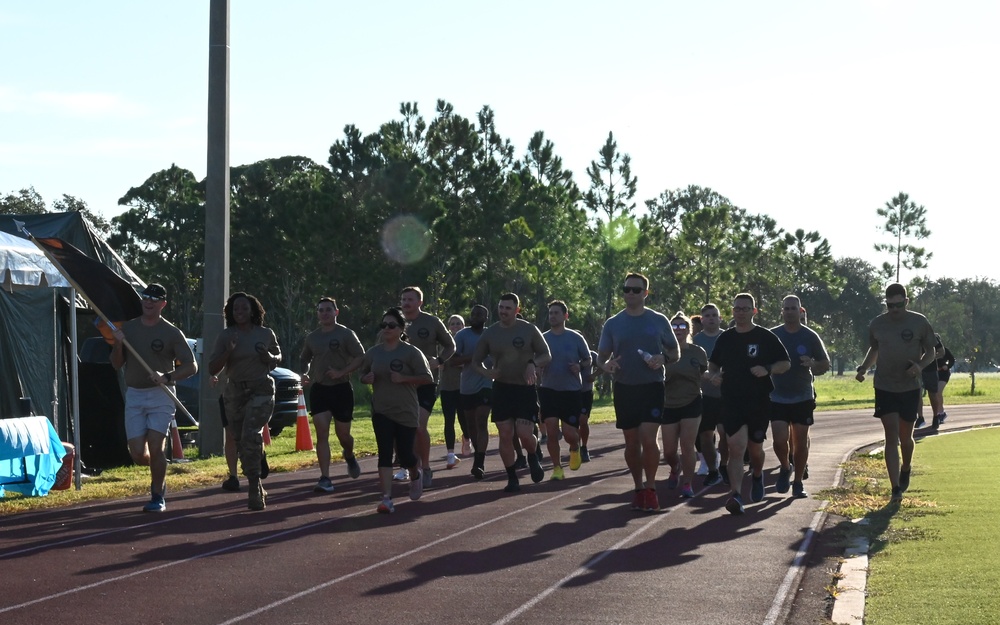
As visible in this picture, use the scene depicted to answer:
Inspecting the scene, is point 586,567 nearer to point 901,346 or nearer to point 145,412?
point 145,412

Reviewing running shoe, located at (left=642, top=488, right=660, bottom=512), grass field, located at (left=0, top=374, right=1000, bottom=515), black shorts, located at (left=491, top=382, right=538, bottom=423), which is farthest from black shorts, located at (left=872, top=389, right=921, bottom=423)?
grass field, located at (left=0, top=374, right=1000, bottom=515)

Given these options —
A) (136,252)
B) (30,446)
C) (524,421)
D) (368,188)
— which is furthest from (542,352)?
(136,252)

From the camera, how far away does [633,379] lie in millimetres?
12102

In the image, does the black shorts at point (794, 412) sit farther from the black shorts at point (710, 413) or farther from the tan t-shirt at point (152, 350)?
the tan t-shirt at point (152, 350)

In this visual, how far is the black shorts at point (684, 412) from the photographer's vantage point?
13.9 metres

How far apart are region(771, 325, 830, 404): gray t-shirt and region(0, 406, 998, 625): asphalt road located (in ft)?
3.47

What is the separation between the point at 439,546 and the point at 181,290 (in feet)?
196

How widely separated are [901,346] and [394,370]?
507 centimetres

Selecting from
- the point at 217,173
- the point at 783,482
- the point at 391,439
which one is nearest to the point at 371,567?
the point at 391,439

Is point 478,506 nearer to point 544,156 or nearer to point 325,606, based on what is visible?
point 325,606

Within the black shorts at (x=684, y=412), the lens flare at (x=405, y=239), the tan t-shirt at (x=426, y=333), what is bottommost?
the black shorts at (x=684, y=412)

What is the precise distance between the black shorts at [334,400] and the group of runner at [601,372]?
0.02 metres

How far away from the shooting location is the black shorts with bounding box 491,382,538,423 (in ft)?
46.3

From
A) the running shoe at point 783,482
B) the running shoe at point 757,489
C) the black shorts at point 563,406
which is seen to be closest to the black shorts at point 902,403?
the running shoe at point 783,482
